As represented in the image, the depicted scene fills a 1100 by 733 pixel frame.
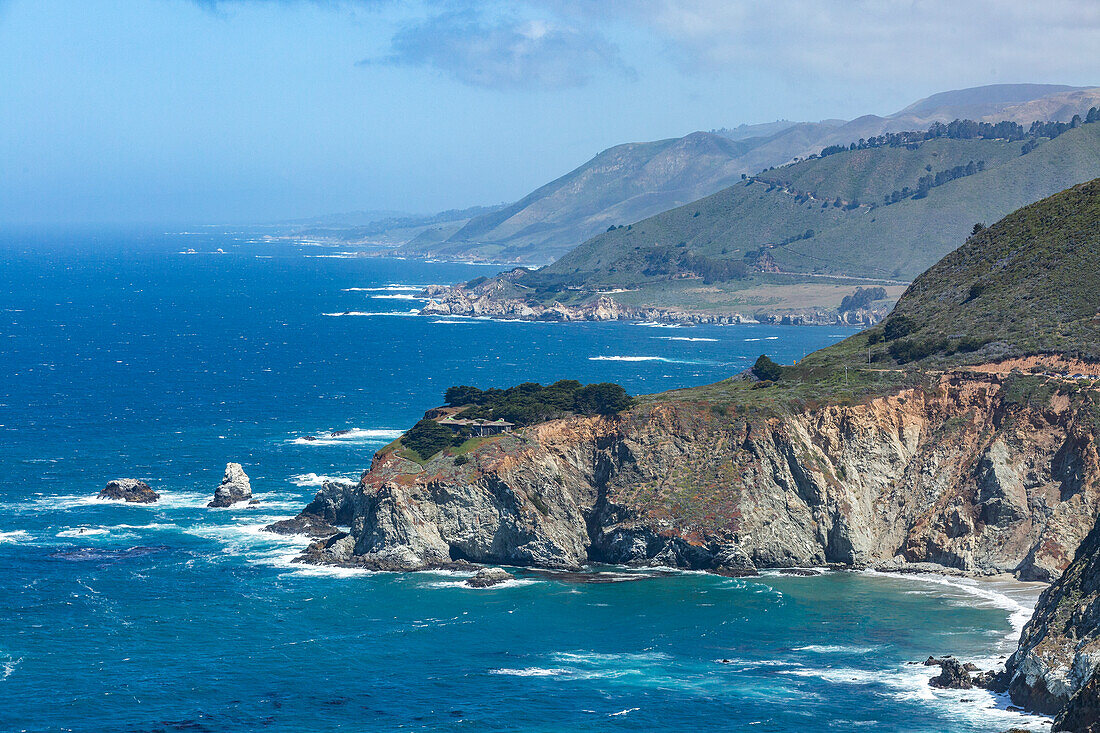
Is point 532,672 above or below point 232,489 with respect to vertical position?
below

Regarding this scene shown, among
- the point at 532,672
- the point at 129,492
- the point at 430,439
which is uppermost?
the point at 430,439

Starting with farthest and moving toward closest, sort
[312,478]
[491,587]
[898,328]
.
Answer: [898,328], [312,478], [491,587]

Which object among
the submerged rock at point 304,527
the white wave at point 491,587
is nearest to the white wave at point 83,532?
the submerged rock at point 304,527

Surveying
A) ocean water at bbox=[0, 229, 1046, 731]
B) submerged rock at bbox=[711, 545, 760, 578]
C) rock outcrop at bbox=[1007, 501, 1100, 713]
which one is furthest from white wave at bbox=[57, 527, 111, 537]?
rock outcrop at bbox=[1007, 501, 1100, 713]

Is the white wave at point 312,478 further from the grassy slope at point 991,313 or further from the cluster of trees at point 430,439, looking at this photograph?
the grassy slope at point 991,313

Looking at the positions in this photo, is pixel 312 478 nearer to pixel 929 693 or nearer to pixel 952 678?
pixel 929 693

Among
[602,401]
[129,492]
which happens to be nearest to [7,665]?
[129,492]

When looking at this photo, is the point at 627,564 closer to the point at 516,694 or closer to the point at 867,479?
the point at 867,479
